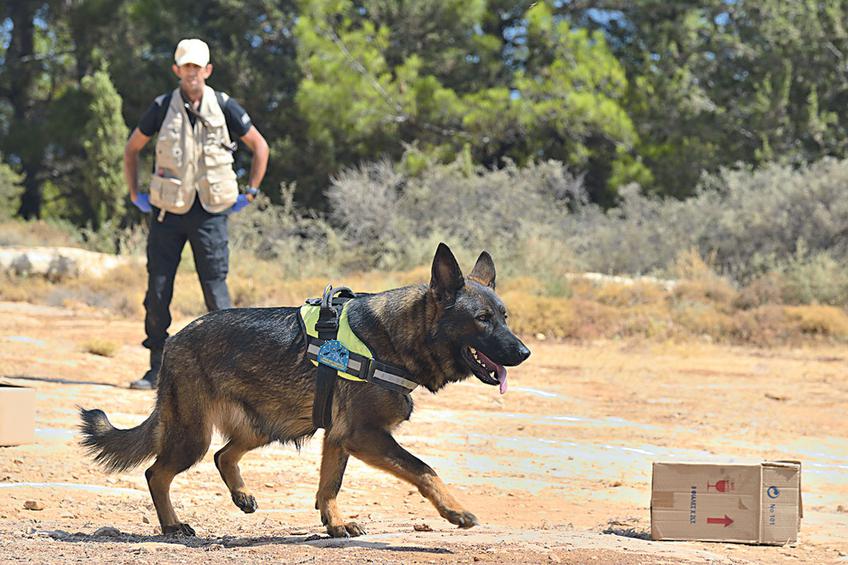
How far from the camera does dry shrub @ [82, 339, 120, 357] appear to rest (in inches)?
428

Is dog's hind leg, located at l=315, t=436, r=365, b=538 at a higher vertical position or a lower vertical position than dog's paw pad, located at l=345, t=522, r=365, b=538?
higher

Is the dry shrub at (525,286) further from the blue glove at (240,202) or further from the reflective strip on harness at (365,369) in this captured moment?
the reflective strip on harness at (365,369)

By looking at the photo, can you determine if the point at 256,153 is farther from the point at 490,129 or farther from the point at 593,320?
the point at 490,129

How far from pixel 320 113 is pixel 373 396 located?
747 inches

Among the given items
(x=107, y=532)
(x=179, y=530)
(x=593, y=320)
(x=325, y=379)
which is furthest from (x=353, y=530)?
(x=593, y=320)

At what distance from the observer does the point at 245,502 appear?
582 centimetres

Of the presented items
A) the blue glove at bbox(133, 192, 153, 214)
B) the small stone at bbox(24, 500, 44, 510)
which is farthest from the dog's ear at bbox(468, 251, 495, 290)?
the blue glove at bbox(133, 192, 153, 214)

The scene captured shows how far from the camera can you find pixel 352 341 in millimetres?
5355

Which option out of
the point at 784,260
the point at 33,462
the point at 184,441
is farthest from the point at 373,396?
the point at 784,260

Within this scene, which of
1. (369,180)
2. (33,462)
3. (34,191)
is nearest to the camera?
(33,462)

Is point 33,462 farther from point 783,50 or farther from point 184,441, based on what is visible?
point 783,50

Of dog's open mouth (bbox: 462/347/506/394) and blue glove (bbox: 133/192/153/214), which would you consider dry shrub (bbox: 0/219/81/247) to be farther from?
dog's open mouth (bbox: 462/347/506/394)

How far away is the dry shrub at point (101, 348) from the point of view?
1088cm

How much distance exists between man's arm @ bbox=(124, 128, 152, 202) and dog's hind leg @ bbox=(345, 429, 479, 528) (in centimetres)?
393
